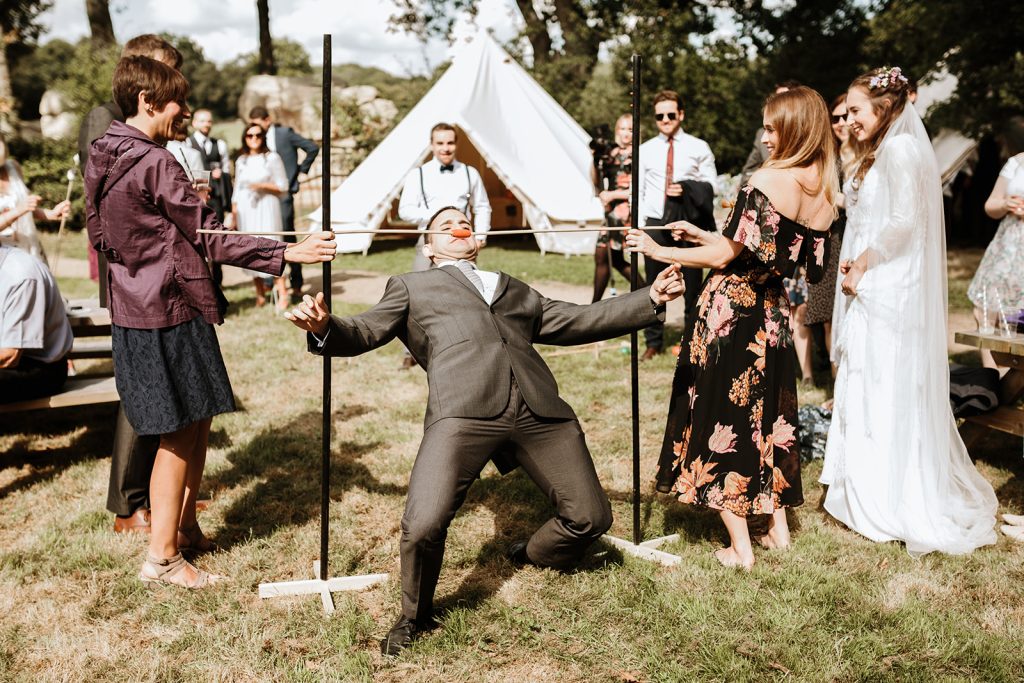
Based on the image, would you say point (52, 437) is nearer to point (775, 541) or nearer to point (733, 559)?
point (733, 559)

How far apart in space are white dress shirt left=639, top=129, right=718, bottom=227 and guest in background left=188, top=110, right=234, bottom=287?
432 cm

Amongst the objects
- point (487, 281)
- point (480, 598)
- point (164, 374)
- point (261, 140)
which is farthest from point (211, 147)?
point (480, 598)

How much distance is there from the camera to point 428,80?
19.9 metres

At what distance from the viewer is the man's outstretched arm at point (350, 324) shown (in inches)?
108

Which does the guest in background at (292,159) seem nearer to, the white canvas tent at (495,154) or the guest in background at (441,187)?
the white canvas tent at (495,154)

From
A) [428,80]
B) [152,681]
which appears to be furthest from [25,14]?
[152,681]

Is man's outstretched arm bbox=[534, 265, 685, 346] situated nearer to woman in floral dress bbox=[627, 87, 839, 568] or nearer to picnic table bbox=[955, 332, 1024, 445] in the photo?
woman in floral dress bbox=[627, 87, 839, 568]

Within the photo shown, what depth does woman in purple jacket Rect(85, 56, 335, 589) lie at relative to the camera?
10.2 feet

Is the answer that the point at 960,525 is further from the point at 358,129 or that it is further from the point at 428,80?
the point at 428,80

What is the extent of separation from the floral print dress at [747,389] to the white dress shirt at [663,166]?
3370mm

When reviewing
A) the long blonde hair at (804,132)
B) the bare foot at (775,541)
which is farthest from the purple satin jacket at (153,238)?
the bare foot at (775,541)

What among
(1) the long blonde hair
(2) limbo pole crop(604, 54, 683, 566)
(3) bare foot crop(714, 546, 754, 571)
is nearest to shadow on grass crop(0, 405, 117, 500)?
(2) limbo pole crop(604, 54, 683, 566)

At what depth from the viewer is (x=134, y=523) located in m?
3.90

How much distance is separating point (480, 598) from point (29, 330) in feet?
8.93
